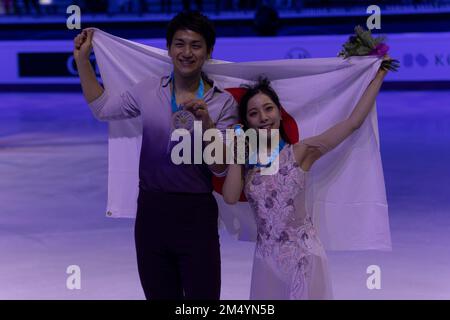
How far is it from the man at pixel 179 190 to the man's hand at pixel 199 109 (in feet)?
0.22

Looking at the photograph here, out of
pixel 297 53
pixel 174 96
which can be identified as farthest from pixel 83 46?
pixel 297 53

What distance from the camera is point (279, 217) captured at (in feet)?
10.3

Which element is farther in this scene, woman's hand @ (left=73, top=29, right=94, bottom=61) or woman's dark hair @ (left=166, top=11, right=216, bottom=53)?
woman's hand @ (left=73, top=29, right=94, bottom=61)

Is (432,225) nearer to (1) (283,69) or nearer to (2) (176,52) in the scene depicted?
(1) (283,69)

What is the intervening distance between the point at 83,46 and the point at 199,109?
0.78 m

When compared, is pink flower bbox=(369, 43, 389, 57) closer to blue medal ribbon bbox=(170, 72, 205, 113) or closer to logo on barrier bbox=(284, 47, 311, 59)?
blue medal ribbon bbox=(170, 72, 205, 113)


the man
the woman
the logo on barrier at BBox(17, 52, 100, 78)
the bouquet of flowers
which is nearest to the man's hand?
the man

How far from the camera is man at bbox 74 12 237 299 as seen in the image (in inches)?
120

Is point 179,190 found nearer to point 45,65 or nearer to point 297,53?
point 297,53

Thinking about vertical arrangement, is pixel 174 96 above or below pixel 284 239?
above

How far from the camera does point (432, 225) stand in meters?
5.84

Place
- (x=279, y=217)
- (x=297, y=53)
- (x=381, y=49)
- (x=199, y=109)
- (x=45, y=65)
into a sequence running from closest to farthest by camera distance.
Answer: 1. (x=199, y=109)
2. (x=279, y=217)
3. (x=381, y=49)
4. (x=297, y=53)
5. (x=45, y=65)

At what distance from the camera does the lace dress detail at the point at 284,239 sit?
3145 millimetres
